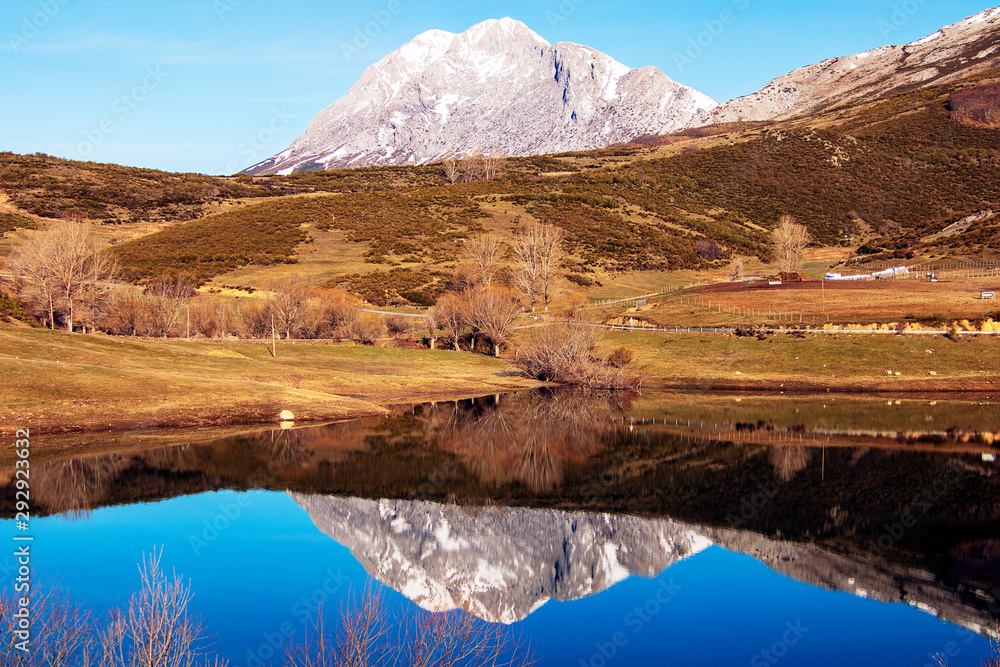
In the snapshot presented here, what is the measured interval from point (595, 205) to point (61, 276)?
86.2m

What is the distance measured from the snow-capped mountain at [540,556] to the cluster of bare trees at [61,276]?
1792 inches

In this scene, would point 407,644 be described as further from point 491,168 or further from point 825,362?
point 491,168

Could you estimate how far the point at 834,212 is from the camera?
134 meters

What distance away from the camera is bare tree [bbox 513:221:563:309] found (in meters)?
86.4

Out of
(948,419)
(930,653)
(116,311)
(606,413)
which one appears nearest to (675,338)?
(606,413)

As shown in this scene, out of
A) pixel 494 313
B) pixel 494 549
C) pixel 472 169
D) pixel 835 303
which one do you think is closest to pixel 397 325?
pixel 494 313

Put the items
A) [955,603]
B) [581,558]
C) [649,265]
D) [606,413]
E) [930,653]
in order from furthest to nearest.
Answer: [649,265]
[606,413]
[581,558]
[955,603]
[930,653]

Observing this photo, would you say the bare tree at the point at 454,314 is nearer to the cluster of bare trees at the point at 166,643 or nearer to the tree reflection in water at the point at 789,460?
the tree reflection in water at the point at 789,460

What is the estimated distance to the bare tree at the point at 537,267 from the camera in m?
86.4

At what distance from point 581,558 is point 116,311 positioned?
59.0 meters

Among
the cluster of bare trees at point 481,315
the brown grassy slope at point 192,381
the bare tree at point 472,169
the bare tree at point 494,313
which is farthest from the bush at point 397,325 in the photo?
the bare tree at point 472,169

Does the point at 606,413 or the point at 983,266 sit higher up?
the point at 983,266

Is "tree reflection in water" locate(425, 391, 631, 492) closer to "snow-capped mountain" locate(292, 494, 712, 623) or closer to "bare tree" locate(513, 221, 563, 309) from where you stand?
"snow-capped mountain" locate(292, 494, 712, 623)

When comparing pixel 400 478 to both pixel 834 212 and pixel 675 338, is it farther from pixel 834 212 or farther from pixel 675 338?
pixel 834 212
